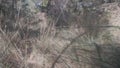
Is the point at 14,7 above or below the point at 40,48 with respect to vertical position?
above

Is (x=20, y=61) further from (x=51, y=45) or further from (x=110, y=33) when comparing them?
(x=110, y=33)

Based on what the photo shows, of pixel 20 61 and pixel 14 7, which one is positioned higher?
pixel 14 7

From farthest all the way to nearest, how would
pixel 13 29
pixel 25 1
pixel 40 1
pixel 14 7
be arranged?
pixel 40 1 → pixel 25 1 → pixel 14 7 → pixel 13 29

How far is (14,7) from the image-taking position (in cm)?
449

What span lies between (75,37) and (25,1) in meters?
1.87

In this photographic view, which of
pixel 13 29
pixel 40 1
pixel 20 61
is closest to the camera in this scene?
pixel 20 61

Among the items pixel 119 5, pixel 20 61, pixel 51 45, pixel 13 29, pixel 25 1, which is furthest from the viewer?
pixel 119 5

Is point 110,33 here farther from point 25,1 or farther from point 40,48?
point 25,1

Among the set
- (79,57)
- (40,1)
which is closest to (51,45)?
(79,57)

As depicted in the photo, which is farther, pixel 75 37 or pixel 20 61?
pixel 75 37

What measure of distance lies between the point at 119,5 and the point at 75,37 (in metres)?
2.87

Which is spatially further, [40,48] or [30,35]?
[30,35]

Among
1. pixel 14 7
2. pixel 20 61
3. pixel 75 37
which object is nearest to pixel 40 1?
pixel 14 7

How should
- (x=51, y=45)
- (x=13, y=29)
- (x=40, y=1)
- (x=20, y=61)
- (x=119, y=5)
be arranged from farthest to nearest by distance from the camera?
(x=119, y=5)
(x=40, y=1)
(x=13, y=29)
(x=51, y=45)
(x=20, y=61)
